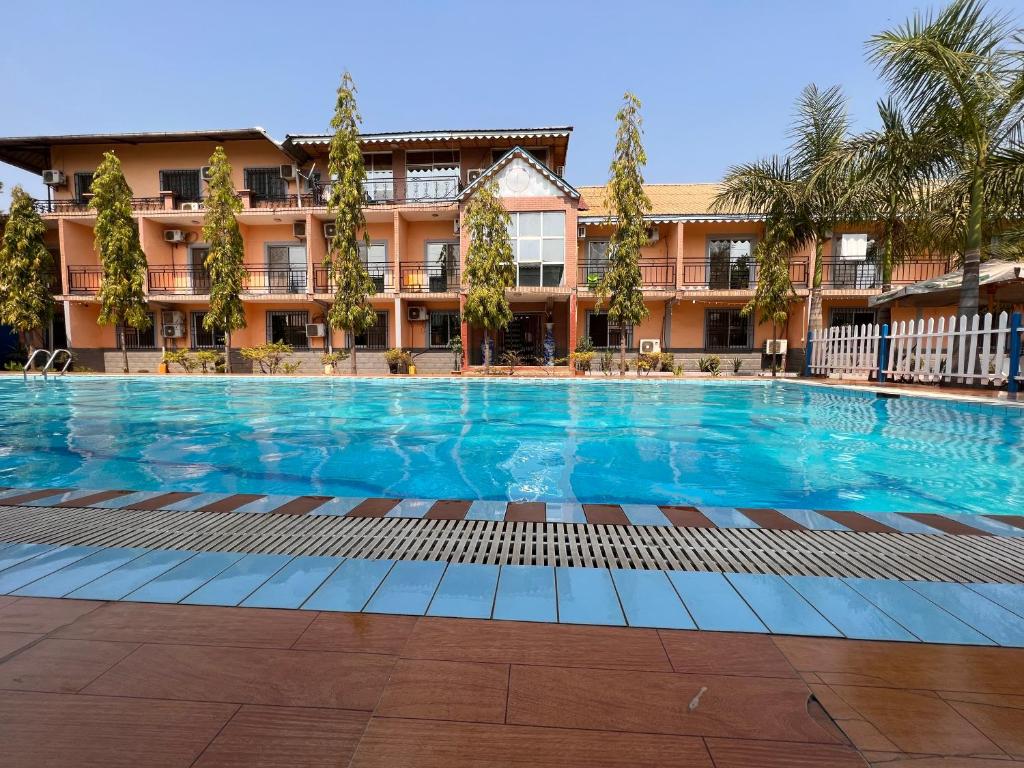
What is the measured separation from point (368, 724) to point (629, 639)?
2.95 ft

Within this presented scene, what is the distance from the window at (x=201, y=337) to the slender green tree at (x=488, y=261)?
11.3m

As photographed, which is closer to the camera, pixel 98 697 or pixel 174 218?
pixel 98 697

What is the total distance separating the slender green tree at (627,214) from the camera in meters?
16.1

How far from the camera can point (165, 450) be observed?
254 inches

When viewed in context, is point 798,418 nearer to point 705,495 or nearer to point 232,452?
point 705,495

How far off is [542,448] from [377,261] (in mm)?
15813

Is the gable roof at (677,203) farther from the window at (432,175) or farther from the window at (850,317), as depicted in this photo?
the window at (432,175)

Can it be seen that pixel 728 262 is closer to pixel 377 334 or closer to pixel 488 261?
pixel 488 261

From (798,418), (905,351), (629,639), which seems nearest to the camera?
(629,639)

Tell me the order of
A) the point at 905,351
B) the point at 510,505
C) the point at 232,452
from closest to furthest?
the point at 510,505 → the point at 232,452 → the point at 905,351

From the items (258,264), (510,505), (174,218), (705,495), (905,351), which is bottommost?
(705,495)

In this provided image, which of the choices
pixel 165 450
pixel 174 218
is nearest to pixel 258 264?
pixel 174 218

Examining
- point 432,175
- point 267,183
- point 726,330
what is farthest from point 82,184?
point 726,330

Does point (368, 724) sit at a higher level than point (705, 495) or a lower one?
higher
